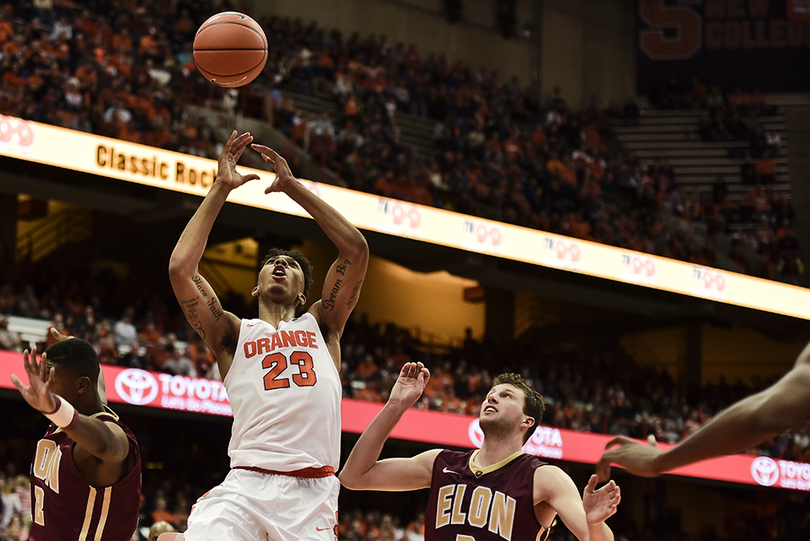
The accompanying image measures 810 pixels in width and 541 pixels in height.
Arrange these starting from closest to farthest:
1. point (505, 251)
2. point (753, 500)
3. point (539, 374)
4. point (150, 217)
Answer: point (150, 217) → point (505, 251) → point (539, 374) → point (753, 500)

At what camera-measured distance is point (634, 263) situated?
67.6 ft

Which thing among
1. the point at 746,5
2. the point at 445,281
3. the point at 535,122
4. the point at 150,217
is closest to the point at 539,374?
the point at 445,281

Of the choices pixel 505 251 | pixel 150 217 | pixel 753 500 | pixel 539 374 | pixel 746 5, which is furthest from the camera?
pixel 746 5

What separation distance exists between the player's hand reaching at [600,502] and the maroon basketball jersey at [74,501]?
1881mm

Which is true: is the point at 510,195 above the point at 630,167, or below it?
below

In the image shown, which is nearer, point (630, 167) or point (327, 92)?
point (327, 92)

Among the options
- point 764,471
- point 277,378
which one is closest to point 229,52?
point 277,378

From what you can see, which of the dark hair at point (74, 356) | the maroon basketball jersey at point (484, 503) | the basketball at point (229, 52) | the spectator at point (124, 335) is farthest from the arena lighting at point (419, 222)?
the maroon basketball jersey at point (484, 503)

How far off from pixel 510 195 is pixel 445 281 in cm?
645

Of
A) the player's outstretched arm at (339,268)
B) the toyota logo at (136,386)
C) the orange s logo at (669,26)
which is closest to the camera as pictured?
the player's outstretched arm at (339,268)

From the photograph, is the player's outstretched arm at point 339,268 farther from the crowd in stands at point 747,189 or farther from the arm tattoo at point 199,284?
the crowd in stands at point 747,189

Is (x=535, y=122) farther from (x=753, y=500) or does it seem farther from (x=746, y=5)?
(x=753, y=500)

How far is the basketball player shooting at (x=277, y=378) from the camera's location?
4418mm

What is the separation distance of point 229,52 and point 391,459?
3038 mm
